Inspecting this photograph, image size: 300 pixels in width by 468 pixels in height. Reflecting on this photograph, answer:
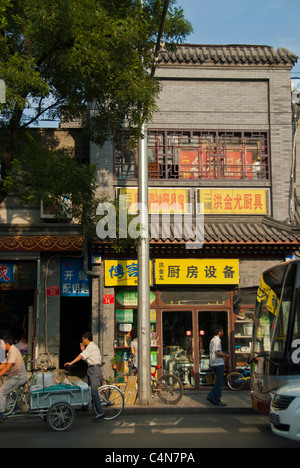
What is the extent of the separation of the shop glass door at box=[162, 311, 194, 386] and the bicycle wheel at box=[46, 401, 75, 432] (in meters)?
5.60

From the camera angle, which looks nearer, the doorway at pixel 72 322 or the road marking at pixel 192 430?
the road marking at pixel 192 430

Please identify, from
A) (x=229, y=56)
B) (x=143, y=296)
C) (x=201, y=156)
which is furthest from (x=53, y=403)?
(x=229, y=56)

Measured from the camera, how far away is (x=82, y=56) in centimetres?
993

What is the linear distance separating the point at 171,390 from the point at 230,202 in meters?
6.03

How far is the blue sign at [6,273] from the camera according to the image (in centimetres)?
1531

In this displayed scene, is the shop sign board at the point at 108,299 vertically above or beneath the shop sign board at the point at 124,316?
above

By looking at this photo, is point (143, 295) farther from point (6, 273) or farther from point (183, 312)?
point (6, 273)

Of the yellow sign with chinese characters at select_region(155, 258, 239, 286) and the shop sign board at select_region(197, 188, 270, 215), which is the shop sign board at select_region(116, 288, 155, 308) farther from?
the shop sign board at select_region(197, 188, 270, 215)

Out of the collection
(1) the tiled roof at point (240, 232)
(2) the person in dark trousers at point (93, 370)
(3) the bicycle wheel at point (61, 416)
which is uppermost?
(1) the tiled roof at point (240, 232)

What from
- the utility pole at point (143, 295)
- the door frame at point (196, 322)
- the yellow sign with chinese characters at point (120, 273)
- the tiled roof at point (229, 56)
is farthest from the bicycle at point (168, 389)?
the tiled roof at point (229, 56)

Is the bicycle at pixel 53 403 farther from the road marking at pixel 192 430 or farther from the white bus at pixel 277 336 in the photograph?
the white bus at pixel 277 336

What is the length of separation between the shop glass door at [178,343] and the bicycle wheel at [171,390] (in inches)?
95.5

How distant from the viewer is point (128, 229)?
1163 cm

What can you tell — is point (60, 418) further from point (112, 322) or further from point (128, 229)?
point (112, 322)
